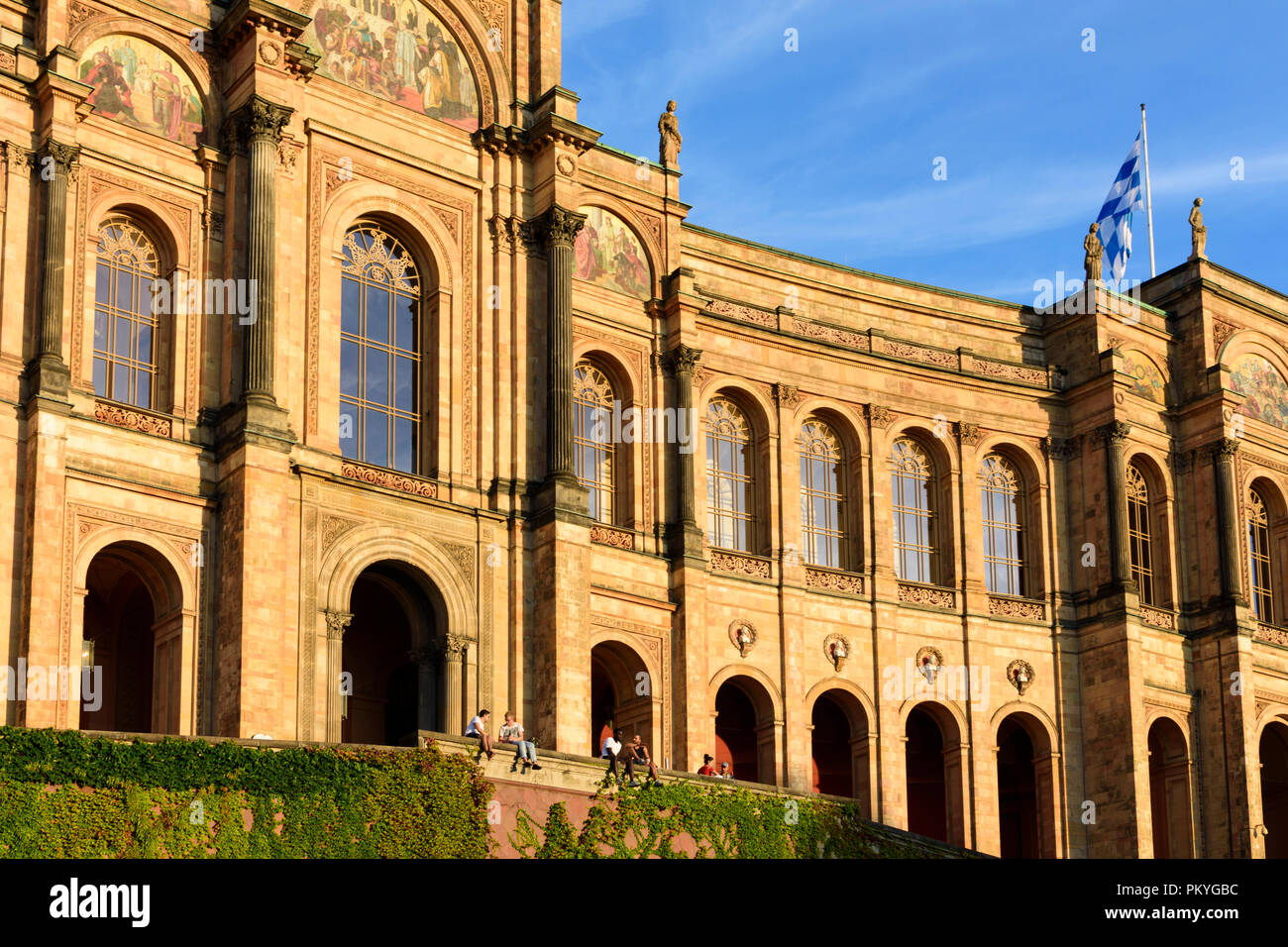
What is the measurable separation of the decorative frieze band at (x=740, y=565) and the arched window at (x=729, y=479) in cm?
41

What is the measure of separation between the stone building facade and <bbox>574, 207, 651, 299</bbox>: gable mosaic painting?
3.3 inches

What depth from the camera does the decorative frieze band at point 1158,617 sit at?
179ft

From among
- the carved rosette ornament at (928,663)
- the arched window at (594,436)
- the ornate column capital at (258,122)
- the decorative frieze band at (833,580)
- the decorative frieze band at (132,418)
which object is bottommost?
the carved rosette ornament at (928,663)

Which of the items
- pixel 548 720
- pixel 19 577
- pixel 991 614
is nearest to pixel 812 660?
pixel 991 614

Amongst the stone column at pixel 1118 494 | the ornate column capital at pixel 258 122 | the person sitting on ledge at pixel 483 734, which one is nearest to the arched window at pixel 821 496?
the stone column at pixel 1118 494

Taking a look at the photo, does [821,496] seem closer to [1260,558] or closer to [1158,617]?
[1158,617]

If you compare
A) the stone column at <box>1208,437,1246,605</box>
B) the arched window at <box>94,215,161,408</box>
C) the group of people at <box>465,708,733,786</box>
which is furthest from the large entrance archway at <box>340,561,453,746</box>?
the stone column at <box>1208,437,1246,605</box>

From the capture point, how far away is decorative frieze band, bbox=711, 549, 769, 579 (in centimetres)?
4856

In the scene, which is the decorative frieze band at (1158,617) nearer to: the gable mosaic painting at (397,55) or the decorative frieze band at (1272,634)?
the decorative frieze band at (1272,634)

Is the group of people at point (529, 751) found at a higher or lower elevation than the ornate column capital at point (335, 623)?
lower

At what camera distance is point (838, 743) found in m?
52.5

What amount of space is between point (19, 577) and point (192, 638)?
336cm

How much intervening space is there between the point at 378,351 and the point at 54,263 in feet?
24.3

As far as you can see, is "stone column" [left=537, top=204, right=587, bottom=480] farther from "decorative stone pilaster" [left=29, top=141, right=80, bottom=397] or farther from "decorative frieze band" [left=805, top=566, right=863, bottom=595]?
"decorative stone pilaster" [left=29, top=141, right=80, bottom=397]
